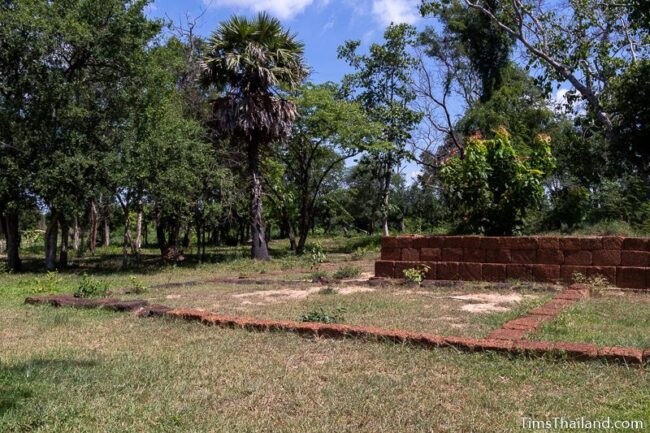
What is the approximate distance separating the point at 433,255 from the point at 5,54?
12.5 meters

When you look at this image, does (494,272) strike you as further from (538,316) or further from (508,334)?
(508,334)

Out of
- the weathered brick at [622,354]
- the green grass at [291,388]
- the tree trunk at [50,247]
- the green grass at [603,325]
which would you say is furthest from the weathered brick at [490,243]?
the tree trunk at [50,247]

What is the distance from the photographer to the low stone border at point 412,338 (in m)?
4.77

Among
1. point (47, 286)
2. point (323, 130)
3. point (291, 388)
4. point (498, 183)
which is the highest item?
point (323, 130)

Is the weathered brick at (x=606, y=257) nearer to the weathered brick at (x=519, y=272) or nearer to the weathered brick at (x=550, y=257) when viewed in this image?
the weathered brick at (x=550, y=257)

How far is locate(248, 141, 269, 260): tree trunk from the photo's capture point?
64.7ft

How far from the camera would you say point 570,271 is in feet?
33.8

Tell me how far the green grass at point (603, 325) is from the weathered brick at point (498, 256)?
106 inches

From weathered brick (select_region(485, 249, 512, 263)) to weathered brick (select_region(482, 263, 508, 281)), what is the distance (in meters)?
0.10

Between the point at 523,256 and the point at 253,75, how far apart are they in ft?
37.7

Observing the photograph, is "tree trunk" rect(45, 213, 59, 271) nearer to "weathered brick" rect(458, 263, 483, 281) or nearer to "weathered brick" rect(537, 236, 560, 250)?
"weathered brick" rect(458, 263, 483, 281)

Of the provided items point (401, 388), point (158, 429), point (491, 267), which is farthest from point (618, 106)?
point (158, 429)

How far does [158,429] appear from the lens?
3580mm

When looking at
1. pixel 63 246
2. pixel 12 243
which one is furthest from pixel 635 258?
pixel 63 246
